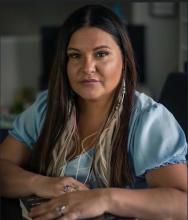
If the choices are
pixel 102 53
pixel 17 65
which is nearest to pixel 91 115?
pixel 102 53

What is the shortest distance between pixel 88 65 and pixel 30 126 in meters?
0.28

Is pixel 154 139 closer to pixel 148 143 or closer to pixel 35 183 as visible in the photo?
pixel 148 143

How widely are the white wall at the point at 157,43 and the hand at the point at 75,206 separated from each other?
2.20 metres

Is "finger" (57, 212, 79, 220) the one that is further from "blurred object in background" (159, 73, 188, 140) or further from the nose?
"blurred object in background" (159, 73, 188, 140)

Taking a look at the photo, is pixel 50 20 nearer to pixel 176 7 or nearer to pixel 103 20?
pixel 176 7

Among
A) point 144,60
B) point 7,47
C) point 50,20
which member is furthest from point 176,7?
point 7,47

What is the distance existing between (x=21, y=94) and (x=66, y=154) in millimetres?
2023

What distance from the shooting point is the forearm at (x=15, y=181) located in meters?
0.90

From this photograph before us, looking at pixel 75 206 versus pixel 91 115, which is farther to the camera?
pixel 91 115

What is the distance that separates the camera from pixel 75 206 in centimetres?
77

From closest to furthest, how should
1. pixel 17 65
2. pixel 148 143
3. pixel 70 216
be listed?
pixel 70 216
pixel 148 143
pixel 17 65

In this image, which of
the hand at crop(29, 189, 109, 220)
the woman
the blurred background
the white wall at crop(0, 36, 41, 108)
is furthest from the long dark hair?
the white wall at crop(0, 36, 41, 108)

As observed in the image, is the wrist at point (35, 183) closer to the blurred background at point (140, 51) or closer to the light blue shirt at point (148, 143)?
the light blue shirt at point (148, 143)

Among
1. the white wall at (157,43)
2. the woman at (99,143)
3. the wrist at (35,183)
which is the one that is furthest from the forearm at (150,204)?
the white wall at (157,43)
